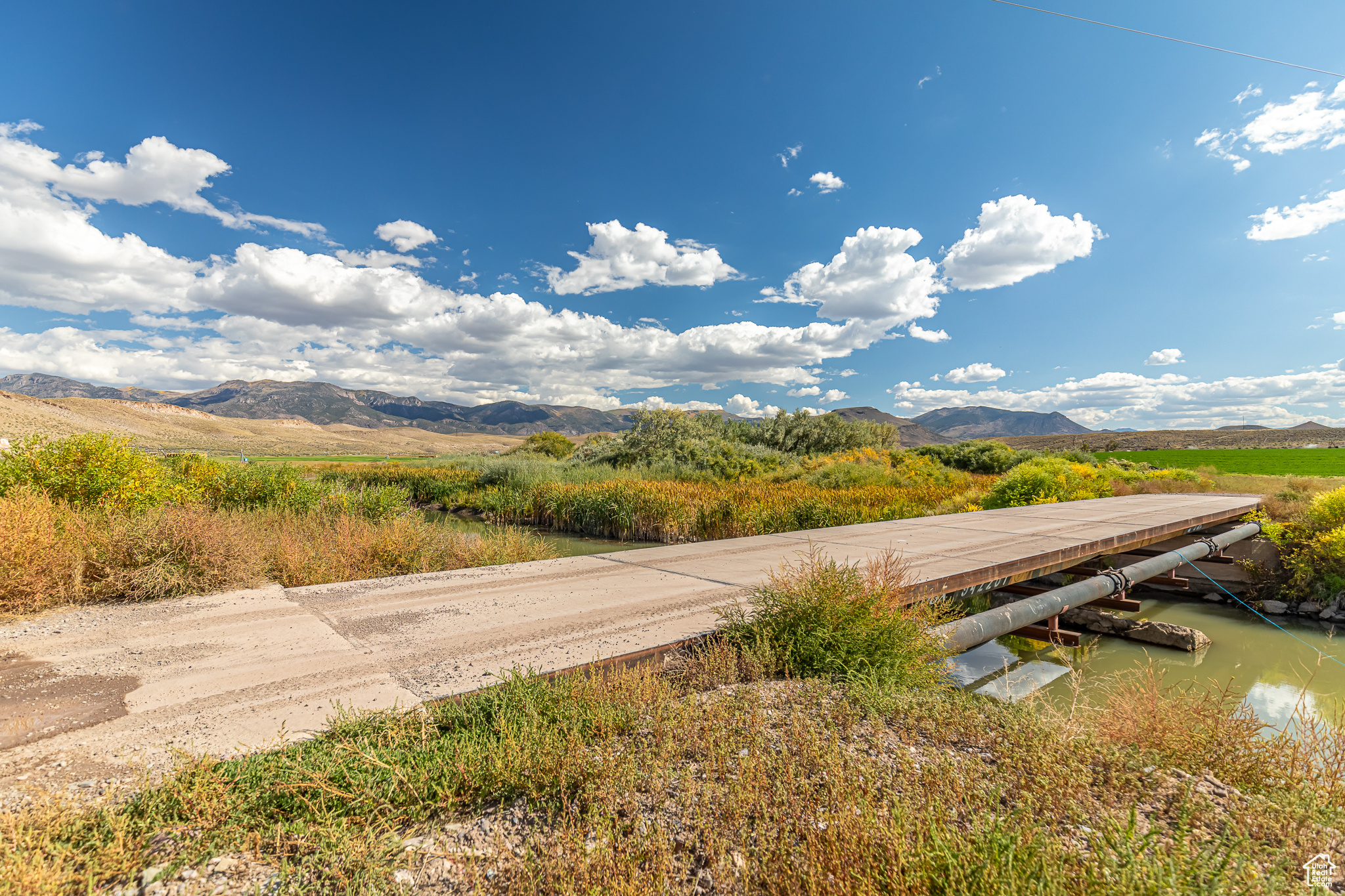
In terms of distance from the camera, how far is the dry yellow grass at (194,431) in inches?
2148

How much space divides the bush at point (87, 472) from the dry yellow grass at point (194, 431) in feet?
94.0

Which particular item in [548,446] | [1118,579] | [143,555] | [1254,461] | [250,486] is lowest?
[1118,579]

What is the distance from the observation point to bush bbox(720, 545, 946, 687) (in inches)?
132

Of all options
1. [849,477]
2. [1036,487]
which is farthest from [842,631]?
[849,477]

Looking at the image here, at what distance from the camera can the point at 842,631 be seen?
11.4 ft

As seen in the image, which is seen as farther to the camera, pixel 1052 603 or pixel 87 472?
pixel 87 472

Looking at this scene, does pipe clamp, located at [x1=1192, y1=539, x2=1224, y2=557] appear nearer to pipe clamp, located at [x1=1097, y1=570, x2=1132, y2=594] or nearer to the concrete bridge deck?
pipe clamp, located at [x1=1097, y1=570, x2=1132, y2=594]

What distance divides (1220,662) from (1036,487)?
22.9 ft

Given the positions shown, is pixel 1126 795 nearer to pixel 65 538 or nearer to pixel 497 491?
pixel 65 538

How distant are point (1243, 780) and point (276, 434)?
503 ft

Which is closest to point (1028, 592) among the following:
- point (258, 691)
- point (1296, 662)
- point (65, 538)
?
point (1296, 662)

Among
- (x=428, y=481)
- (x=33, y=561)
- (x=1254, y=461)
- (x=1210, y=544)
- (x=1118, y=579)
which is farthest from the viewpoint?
(x=1254, y=461)

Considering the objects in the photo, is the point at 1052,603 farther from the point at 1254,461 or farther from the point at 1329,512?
the point at 1254,461

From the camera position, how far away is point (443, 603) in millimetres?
4387
